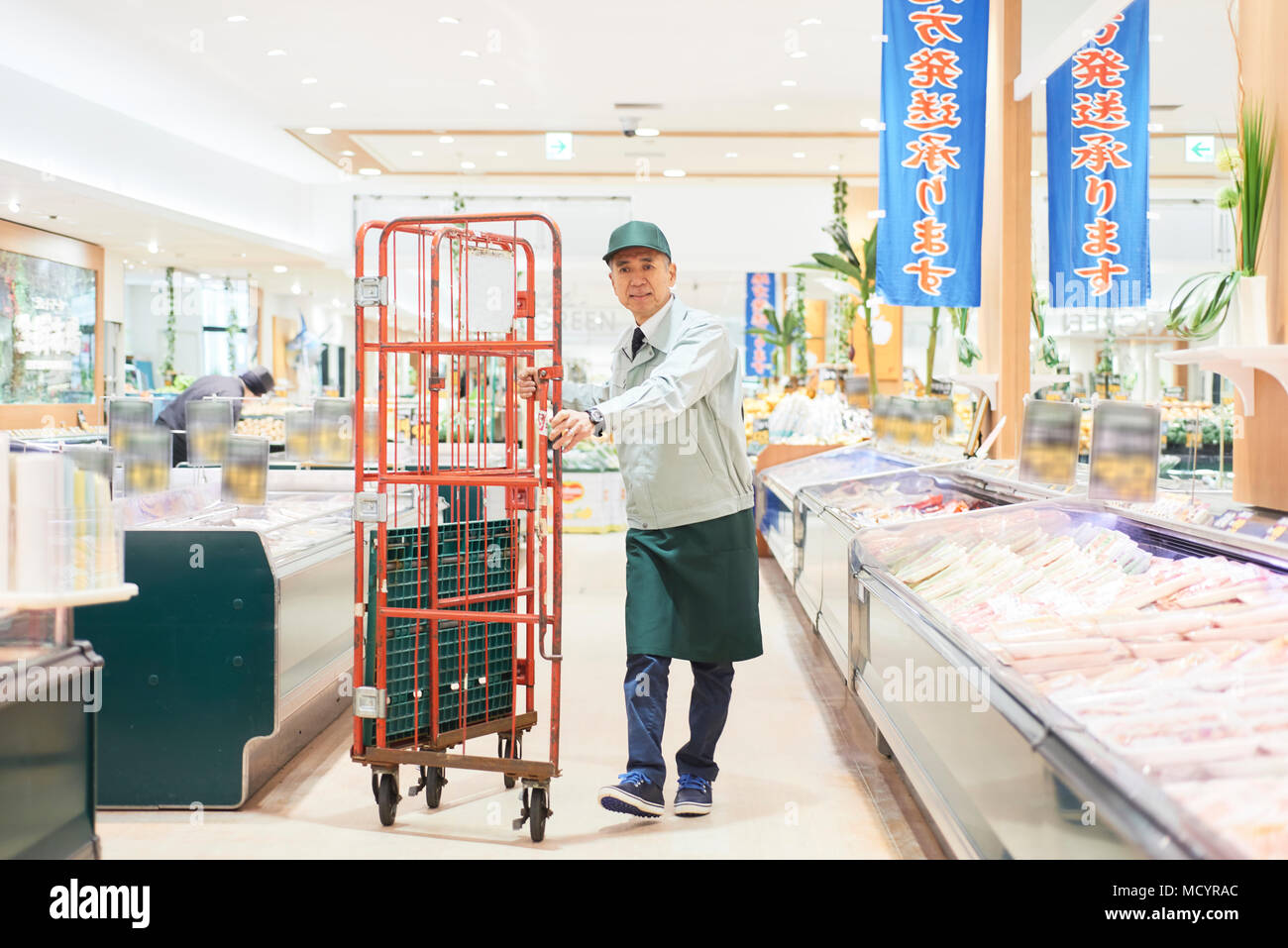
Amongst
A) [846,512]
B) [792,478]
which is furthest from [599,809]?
[792,478]

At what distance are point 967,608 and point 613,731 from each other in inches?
70.7

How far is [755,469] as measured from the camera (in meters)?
8.97

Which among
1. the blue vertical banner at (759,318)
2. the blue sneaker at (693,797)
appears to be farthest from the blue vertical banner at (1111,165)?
the blue vertical banner at (759,318)

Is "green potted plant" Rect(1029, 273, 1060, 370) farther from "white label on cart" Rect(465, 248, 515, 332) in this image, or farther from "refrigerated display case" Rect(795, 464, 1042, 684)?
"white label on cart" Rect(465, 248, 515, 332)

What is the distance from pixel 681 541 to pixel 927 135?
3749mm

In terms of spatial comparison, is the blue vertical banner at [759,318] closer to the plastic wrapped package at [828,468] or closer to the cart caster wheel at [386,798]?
the plastic wrapped package at [828,468]

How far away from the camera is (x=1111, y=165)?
5738mm

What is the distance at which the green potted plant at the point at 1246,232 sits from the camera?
310 centimetres

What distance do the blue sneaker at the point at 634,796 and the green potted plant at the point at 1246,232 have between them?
2.16 meters

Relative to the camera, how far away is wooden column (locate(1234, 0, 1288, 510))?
3100 mm

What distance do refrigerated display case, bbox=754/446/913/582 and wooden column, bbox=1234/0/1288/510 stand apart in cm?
268

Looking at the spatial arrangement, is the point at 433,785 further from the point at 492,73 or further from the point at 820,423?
the point at 492,73

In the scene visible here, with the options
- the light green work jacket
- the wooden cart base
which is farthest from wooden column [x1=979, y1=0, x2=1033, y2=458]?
the wooden cart base
